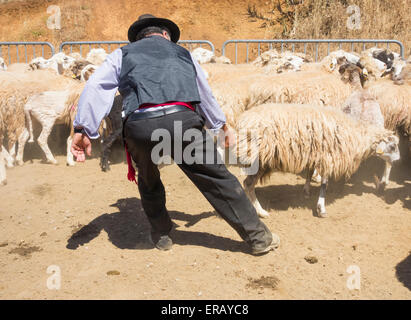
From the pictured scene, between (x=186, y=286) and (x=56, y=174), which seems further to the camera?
(x=56, y=174)

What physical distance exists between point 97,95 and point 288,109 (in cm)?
203

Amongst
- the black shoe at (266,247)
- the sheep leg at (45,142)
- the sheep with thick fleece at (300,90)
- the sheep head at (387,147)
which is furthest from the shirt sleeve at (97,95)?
the sheep leg at (45,142)

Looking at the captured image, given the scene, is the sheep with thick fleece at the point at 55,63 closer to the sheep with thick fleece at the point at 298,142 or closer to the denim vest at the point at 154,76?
the sheep with thick fleece at the point at 298,142

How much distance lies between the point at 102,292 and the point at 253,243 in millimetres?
1194

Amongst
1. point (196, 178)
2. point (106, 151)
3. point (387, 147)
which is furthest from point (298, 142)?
point (106, 151)

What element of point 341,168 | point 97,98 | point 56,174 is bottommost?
point 56,174

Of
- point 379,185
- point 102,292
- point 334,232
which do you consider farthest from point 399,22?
point 102,292

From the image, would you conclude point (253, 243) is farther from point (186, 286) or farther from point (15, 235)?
point (15, 235)

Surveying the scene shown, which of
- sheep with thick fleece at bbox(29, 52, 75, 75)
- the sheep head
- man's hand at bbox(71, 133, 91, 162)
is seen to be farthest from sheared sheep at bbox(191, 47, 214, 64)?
man's hand at bbox(71, 133, 91, 162)

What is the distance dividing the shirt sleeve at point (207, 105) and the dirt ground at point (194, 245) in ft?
3.52

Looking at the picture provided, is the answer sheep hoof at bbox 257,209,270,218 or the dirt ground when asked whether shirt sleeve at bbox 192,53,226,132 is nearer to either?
the dirt ground

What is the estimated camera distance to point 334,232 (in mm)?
3889

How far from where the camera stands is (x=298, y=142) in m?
4.04

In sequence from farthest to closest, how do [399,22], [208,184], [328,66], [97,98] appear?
1. [399,22]
2. [328,66]
3. [208,184]
4. [97,98]
